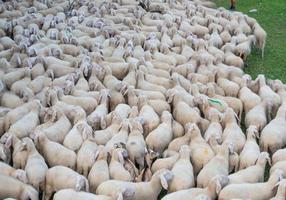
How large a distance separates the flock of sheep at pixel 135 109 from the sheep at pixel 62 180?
15 mm

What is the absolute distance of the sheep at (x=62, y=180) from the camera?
22.7ft

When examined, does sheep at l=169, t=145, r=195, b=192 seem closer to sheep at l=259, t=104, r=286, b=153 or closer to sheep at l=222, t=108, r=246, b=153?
sheep at l=222, t=108, r=246, b=153

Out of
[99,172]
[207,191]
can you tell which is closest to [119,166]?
[99,172]

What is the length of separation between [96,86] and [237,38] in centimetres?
416

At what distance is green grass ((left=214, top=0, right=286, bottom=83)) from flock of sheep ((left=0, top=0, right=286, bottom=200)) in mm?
359

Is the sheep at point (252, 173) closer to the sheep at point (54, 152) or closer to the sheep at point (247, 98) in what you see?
the sheep at point (247, 98)

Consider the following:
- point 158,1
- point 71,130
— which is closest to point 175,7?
point 158,1

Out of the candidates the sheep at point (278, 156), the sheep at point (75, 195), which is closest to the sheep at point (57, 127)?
the sheep at point (75, 195)

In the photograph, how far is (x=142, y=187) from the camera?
6941 millimetres

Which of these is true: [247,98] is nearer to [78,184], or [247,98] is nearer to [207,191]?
[207,191]

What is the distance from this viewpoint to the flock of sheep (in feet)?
23.3

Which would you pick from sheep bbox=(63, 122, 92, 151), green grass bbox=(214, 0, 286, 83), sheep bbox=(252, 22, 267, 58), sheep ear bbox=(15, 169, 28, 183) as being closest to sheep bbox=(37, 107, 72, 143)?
sheep bbox=(63, 122, 92, 151)

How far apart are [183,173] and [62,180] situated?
1659 mm

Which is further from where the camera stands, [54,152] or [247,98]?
[247,98]
